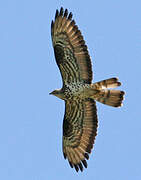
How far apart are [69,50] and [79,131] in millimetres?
2465

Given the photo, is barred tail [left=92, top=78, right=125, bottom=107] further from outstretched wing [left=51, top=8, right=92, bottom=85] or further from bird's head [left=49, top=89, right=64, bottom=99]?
bird's head [left=49, top=89, right=64, bottom=99]

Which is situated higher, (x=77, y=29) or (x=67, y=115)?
(x=77, y=29)

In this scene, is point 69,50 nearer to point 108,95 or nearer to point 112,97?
point 108,95

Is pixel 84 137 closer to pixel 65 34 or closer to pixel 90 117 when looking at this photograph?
pixel 90 117

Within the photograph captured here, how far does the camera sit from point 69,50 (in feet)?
44.1

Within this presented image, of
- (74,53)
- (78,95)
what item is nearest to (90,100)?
(78,95)

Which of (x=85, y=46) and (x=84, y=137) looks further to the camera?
(x=84, y=137)

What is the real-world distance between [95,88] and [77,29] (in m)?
1.69

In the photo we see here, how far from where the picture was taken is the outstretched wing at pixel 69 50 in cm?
1332

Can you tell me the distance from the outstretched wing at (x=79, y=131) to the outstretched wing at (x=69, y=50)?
0.81 m

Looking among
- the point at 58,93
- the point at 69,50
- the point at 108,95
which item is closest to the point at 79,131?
the point at 58,93

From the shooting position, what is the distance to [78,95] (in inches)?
526

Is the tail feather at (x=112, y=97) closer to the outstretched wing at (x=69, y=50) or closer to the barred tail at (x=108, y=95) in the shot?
the barred tail at (x=108, y=95)

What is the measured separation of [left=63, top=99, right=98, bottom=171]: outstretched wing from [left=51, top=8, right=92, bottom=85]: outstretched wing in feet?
2.65
